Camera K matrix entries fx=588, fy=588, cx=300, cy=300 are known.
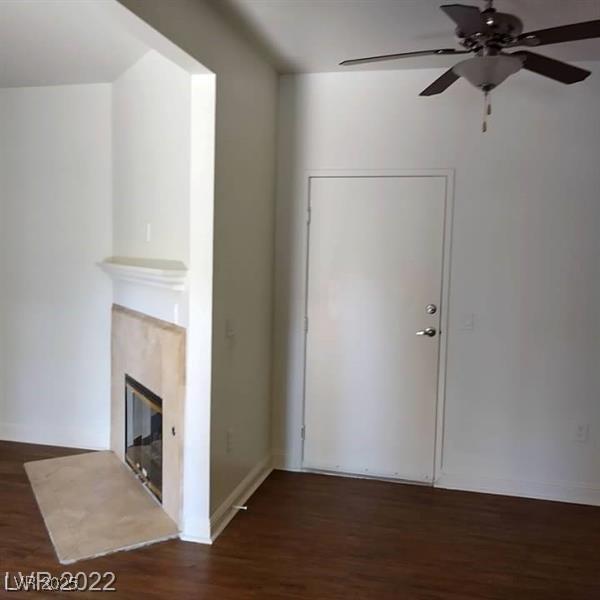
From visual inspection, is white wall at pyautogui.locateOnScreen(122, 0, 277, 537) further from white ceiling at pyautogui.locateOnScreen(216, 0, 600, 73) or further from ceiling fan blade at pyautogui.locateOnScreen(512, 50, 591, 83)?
ceiling fan blade at pyautogui.locateOnScreen(512, 50, 591, 83)

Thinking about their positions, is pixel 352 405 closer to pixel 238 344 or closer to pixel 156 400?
pixel 238 344

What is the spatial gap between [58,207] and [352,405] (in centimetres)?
258

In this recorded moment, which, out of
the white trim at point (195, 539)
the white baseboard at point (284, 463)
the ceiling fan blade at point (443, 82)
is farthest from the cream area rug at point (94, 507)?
the ceiling fan blade at point (443, 82)

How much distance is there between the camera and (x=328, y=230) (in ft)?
12.9

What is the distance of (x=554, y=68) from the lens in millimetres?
2400

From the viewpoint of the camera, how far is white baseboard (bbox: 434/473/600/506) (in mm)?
3641

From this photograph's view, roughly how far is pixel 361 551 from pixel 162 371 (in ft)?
4.73

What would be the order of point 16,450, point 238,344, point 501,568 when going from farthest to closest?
point 16,450 < point 238,344 < point 501,568

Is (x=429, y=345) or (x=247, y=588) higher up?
(x=429, y=345)

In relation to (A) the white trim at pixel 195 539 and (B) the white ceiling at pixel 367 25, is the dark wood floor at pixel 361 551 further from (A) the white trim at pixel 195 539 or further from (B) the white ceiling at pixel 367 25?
(B) the white ceiling at pixel 367 25

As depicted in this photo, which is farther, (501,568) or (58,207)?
(58,207)

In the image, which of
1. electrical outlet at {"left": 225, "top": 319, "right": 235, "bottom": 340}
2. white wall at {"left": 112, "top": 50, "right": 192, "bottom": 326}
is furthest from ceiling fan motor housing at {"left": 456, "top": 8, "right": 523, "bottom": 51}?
electrical outlet at {"left": 225, "top": 319, "right": 235, "bottom": 340}

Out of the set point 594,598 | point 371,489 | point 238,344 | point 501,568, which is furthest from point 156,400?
point 594,598

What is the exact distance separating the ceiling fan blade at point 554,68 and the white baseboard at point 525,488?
2.46 meters
